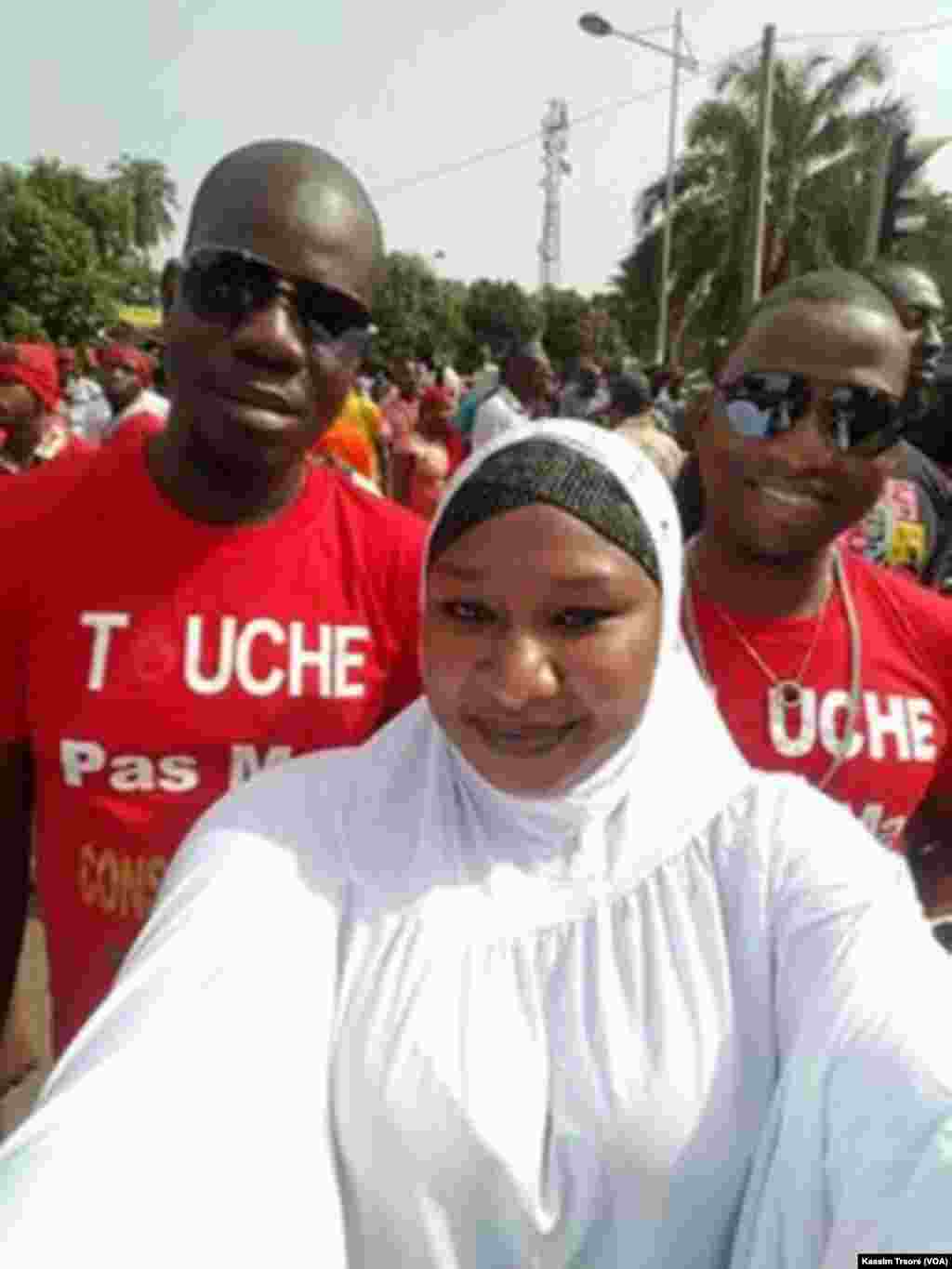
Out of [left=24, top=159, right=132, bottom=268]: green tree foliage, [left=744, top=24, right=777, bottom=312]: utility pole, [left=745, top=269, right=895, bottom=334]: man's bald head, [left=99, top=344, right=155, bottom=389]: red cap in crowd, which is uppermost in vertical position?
[left=24, top=159, right=132, bottom=268]: green tree foliage

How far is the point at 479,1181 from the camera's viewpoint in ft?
4.47

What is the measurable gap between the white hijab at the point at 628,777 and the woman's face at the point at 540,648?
0.03 metres

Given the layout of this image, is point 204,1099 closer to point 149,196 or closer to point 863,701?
point 863,701

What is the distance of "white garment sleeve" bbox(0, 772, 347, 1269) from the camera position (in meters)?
1.23

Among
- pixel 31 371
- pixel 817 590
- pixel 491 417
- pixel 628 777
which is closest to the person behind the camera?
pixel 628 777

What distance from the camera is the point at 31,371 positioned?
235 inches

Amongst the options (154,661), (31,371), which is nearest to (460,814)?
(154,661)

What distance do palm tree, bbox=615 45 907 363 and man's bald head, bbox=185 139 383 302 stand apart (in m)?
27.0

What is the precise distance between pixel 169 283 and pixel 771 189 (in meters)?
30.6

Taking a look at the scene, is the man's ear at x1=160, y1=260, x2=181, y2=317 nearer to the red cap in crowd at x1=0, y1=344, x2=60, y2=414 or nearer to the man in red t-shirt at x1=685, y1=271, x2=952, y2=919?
the man in red t-shirt at x1=685, y1=271, x2=952, y2=919

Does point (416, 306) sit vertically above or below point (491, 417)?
above

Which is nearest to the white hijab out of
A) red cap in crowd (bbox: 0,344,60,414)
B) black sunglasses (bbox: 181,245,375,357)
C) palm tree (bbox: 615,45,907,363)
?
black sunglasses (bbox: 181,245,375,357)

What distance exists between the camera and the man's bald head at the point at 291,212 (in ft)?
6.42

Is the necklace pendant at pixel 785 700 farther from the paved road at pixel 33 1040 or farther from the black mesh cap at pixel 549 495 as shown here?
the paved road at pixel 33 1040
